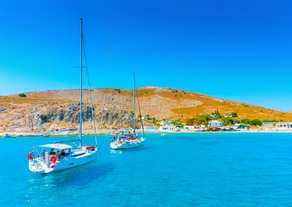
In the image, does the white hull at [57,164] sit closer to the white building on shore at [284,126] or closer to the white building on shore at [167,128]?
the white building on shore at [167,128]

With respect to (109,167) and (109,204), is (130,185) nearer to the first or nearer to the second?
(109,204)

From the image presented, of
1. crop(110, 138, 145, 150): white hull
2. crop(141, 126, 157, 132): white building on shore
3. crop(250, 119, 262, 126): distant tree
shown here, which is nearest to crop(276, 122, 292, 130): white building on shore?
crop(250, 119, 262, 126): distant tree

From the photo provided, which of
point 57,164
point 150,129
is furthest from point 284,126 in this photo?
point 57,164

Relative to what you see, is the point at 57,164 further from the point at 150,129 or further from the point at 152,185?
the point at 150,129

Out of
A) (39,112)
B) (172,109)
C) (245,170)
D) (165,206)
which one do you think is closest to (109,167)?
(165,206)

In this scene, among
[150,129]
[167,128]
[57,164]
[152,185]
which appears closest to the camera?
[152,185]

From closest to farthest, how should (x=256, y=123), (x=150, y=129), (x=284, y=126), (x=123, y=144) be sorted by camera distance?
(x=123, y=144), (x=284, y=126), (x=150, y=129), (x=256, y=123)

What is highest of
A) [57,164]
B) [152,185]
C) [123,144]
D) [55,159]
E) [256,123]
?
[256,123]

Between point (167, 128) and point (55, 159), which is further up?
point (167, 128)

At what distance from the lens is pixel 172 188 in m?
20.2

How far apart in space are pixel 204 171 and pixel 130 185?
10501mm

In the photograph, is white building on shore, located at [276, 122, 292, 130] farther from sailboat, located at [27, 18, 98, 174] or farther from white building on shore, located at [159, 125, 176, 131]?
sailboat, located at [27, 18, 98, 174]

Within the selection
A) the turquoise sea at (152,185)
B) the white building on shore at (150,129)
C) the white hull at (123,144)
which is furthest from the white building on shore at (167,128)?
the turquoise sea at (152,185)

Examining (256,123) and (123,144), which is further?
(256,123)
